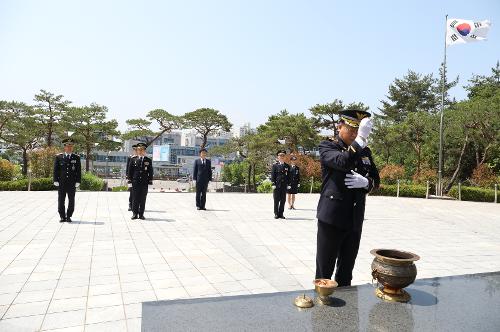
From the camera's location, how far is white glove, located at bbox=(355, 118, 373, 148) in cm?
305

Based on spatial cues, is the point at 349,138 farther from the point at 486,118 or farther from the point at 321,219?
the point at 486,118

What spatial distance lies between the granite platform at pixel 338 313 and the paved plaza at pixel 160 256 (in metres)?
0.98

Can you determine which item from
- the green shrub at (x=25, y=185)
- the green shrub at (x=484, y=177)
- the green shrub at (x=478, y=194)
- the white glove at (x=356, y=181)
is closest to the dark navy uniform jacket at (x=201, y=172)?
the white glove at (x=356, y=181)

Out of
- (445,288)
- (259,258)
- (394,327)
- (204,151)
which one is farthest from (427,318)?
(204,151)

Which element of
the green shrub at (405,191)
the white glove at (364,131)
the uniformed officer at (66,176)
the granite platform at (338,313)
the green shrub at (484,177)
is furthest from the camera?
the green shrub at (484,177)

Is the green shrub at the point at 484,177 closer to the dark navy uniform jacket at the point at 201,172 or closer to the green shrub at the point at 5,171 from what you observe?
the dark navy uniform jacket at the point at 201,172

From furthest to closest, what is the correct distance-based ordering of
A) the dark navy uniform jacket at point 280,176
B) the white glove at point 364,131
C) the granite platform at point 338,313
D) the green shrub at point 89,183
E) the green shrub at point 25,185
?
the green shrub at point 89,183, the green shrub at point 25,185, the dark navy uniform jacket at point 280,176, the white glove at point 364,131, the granite platform at point 338,313

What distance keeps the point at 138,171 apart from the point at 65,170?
1.66 metres

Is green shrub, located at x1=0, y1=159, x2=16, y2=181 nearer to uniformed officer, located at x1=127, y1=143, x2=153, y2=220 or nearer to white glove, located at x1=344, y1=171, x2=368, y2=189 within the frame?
uniformed officer, located at x1=127, y1=143, x2=153, y2=220

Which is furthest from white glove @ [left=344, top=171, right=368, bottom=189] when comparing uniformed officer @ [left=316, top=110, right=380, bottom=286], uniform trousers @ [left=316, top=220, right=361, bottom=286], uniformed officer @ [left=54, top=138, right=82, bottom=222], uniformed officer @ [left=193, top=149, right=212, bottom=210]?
uniformed officer @ [left=193, top=149, right=212, bottom=210]

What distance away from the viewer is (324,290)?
263cm

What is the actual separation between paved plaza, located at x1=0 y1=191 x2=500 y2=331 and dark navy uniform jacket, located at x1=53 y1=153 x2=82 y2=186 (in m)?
0.99

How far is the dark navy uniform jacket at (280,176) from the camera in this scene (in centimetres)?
1013

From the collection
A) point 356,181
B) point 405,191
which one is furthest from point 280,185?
point 405,191
